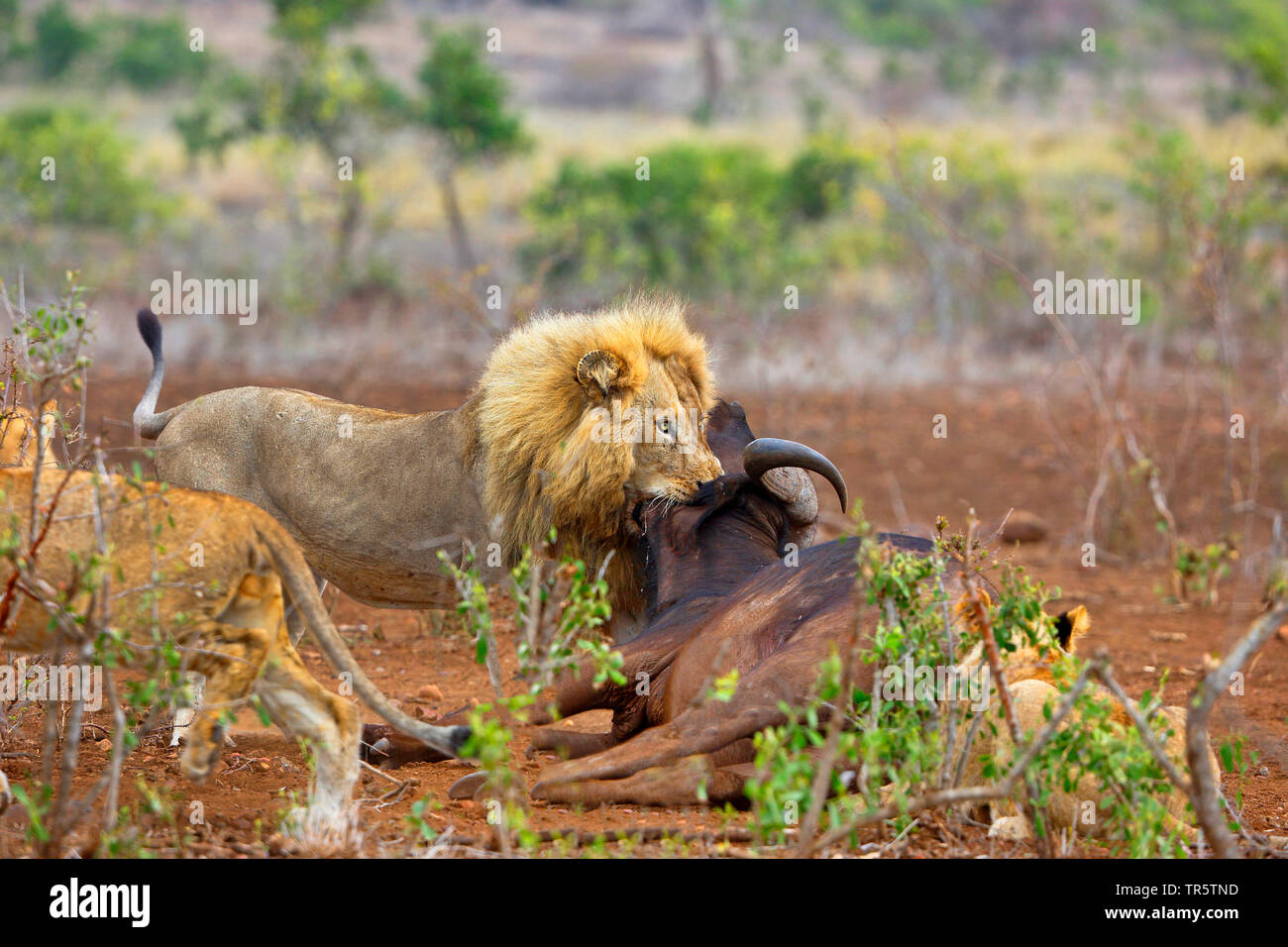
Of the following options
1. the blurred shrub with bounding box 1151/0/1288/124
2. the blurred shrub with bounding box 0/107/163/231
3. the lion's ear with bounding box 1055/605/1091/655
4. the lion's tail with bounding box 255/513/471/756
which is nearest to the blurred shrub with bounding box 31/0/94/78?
the blurred shrub with bounding box 0/107/163/231

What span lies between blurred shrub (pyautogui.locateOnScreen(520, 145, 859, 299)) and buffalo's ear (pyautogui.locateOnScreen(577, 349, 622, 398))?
8224 mm

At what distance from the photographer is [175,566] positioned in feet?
12.0

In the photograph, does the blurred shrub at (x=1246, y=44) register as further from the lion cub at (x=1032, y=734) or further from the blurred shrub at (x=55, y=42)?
the blurred shrub at (x=55, y=42)

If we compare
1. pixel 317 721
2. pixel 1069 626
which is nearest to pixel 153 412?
pixel 317 721

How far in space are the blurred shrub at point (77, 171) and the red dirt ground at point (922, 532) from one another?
3.64 meters

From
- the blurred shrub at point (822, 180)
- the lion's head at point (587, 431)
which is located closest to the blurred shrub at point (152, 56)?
the blurred shrub at point (822, 180)

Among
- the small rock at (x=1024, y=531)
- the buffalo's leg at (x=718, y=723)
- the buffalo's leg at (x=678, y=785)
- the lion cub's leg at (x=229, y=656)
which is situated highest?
the small rock at (x=1024, y=531)

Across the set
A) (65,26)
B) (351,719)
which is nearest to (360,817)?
(351,719)

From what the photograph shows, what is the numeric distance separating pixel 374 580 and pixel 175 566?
1.76 metres

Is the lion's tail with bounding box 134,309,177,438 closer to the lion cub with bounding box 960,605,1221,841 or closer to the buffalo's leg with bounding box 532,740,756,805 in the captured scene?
the buffalo's leg with bounding box 532,740,756,805

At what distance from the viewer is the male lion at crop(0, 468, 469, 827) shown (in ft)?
11.8

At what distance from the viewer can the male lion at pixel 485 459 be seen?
5191 millimetres
